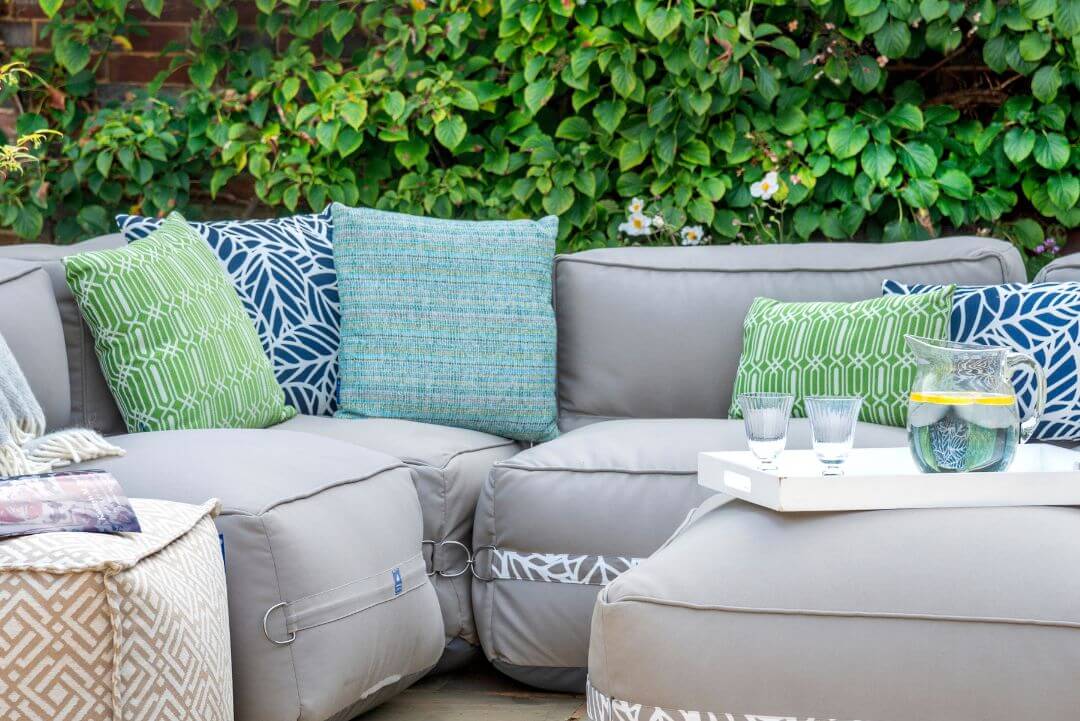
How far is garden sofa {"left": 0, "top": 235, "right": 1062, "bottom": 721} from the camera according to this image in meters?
1.60

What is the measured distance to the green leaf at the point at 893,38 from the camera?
2955 mm

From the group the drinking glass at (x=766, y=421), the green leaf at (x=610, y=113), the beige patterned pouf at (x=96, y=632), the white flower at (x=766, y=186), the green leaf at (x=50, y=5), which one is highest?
the green leaf at (x=50, y=5)

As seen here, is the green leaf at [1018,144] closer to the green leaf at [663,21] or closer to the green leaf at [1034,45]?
the green leaf at [1034,45]

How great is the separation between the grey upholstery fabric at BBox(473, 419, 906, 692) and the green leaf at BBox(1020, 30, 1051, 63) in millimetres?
1338

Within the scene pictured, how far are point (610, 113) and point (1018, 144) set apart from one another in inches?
40.7

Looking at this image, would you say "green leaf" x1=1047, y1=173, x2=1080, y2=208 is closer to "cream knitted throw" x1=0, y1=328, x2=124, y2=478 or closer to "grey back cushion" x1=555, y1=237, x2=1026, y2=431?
"grey back cushion" x1=555, y1=237, x2=1026, y2=431

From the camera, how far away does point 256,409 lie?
2.19 m

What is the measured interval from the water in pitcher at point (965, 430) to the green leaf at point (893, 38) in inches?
68.6

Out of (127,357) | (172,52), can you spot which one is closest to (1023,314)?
(127,357)

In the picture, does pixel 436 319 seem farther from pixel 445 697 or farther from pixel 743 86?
pixel 743 86

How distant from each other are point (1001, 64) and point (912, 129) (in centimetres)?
26

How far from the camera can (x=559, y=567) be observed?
204 centimetres

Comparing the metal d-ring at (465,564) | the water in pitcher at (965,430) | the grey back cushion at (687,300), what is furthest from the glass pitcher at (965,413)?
the grey back cushion at (687,300)

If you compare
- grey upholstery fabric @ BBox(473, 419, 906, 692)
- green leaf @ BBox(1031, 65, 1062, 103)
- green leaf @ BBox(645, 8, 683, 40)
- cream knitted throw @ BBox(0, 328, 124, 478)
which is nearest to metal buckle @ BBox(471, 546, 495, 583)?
grey upholstery fabric @ BBox(473, 419, 906, 692)
